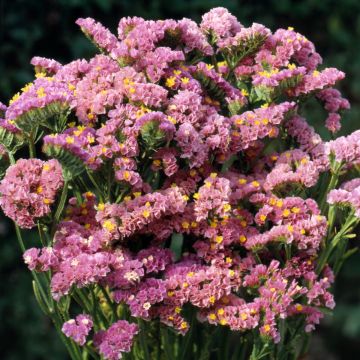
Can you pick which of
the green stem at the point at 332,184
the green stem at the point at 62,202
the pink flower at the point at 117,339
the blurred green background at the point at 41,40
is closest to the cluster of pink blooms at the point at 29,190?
the green stem at the point at 62,202

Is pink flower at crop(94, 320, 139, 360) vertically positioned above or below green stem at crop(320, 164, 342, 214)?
below

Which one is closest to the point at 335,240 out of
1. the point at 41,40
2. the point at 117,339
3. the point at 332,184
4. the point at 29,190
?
the point at 332,184

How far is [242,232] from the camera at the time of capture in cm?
143

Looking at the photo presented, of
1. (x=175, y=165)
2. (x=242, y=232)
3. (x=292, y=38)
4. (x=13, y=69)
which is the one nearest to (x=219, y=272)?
(x=242, y=232)

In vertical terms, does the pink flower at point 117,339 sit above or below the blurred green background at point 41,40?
below

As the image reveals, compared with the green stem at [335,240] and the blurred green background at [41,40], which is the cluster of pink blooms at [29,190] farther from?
the blurred green background at [41,40]

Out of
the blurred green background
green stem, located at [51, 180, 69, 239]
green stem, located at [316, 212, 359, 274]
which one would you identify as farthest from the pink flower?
the blurred green background

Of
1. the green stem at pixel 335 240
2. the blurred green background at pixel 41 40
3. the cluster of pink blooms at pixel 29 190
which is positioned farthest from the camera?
the blurred green background at pixel 41 40

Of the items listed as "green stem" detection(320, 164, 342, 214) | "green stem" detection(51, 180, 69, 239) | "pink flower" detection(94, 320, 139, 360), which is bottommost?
"pink flower" detection(94, 320, 139, 360)

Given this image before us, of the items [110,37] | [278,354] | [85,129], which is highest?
[110,37]

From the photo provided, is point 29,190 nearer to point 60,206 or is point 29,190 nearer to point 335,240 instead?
point 60,206

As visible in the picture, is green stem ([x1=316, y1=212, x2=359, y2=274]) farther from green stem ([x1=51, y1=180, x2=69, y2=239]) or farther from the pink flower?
green stem ([x1=51, y1=180, x2=69, y2=239])

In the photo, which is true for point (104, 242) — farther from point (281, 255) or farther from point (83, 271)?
point (281, 255)

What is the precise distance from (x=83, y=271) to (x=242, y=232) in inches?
11.5
